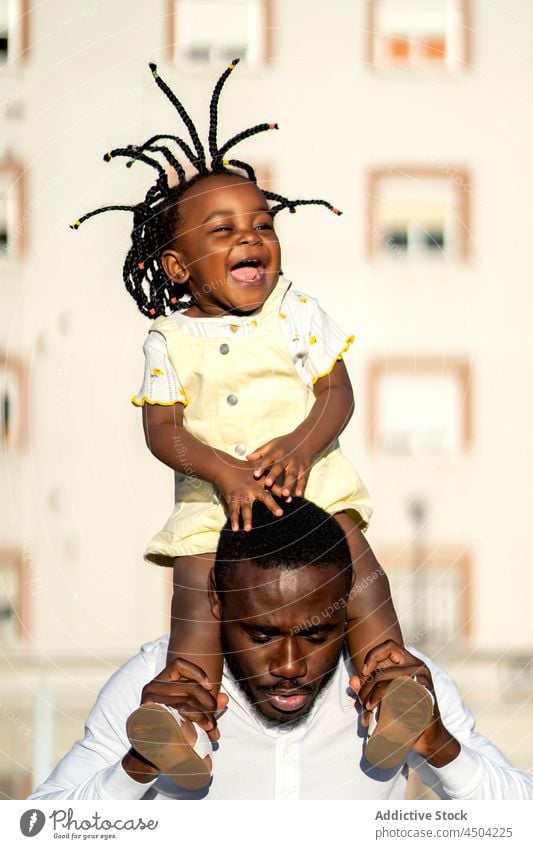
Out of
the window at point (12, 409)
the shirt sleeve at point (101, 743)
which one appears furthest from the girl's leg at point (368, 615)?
the window at point (12, 409)

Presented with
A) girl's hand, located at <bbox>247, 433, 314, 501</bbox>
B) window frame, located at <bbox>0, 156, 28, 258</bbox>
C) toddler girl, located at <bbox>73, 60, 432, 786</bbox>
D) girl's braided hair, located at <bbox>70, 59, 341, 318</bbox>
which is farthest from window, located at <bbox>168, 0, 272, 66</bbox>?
girl's hand, located at <bbox>247, 433, 314, 501</bbox>

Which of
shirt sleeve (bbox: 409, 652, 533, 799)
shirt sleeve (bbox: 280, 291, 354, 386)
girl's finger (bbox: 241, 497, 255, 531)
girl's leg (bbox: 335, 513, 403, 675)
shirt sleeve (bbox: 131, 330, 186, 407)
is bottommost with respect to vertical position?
shirt sleeve (bbox: 409, 652, 533, 799)

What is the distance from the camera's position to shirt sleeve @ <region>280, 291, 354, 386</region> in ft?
5.08

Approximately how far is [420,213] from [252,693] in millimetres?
1132

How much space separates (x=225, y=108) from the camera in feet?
8.64

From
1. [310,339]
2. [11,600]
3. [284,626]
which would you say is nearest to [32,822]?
[284,626]

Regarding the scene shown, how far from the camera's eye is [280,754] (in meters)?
1.57

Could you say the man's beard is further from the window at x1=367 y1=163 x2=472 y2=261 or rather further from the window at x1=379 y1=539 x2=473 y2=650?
the window at x1=379 y1=539 x2=473 y2=650

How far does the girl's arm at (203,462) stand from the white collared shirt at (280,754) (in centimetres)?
23

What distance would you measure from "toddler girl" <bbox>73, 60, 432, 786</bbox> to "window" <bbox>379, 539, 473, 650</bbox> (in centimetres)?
130

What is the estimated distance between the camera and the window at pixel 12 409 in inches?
91.6

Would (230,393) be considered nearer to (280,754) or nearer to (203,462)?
(203,462)

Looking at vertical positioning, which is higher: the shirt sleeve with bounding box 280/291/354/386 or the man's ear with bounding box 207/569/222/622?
the shirt sleeve with bounding box 280/291/354/386

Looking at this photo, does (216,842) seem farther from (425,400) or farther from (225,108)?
(225,108)
